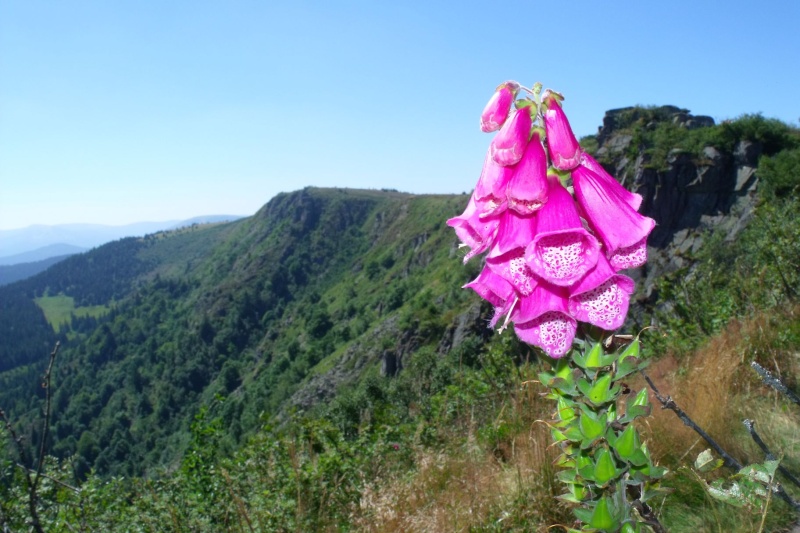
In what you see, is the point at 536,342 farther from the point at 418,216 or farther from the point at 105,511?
the point at 418,216

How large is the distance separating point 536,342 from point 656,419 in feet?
11.1

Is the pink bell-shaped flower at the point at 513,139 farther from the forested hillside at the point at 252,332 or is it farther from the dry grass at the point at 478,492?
the forested hillside at the point at 252,332

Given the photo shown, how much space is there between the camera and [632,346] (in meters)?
1.54

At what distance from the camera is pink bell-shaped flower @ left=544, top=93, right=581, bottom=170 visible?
171 centimetres

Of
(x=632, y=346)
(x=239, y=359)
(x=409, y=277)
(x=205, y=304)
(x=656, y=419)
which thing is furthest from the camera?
(x=205, y=304)

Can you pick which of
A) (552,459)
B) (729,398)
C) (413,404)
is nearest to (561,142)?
(552,459)

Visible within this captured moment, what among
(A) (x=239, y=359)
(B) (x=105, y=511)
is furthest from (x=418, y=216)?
(B) (x=105, y=511)

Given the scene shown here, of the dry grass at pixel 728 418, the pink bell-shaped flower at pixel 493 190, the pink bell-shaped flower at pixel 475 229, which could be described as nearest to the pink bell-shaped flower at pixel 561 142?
the pink bell-shaped flower at pixel 493 190

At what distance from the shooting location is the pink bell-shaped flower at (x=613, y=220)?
1688 millimetres

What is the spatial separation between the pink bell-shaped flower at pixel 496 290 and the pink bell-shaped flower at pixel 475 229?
0.31ft

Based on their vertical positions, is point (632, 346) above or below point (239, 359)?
above

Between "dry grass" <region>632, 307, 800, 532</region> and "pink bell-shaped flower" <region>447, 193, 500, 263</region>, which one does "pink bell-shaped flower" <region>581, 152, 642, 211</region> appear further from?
"dry grass" <region>632, 307, 800, 532</region>

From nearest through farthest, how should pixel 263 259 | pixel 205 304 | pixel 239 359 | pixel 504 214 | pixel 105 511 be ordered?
pixel 504 214
pixel 105 511
pixel 239 359
pixel 205 304
pixel 263 259

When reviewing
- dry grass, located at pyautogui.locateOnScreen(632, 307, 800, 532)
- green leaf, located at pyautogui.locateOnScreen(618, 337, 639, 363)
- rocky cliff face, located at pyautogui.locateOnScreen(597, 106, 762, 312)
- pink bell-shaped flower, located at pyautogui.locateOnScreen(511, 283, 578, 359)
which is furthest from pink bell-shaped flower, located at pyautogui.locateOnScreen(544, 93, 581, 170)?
rocky cliff face, located at pyautogui.locateOnScreen(597, 106, 762, 312)
